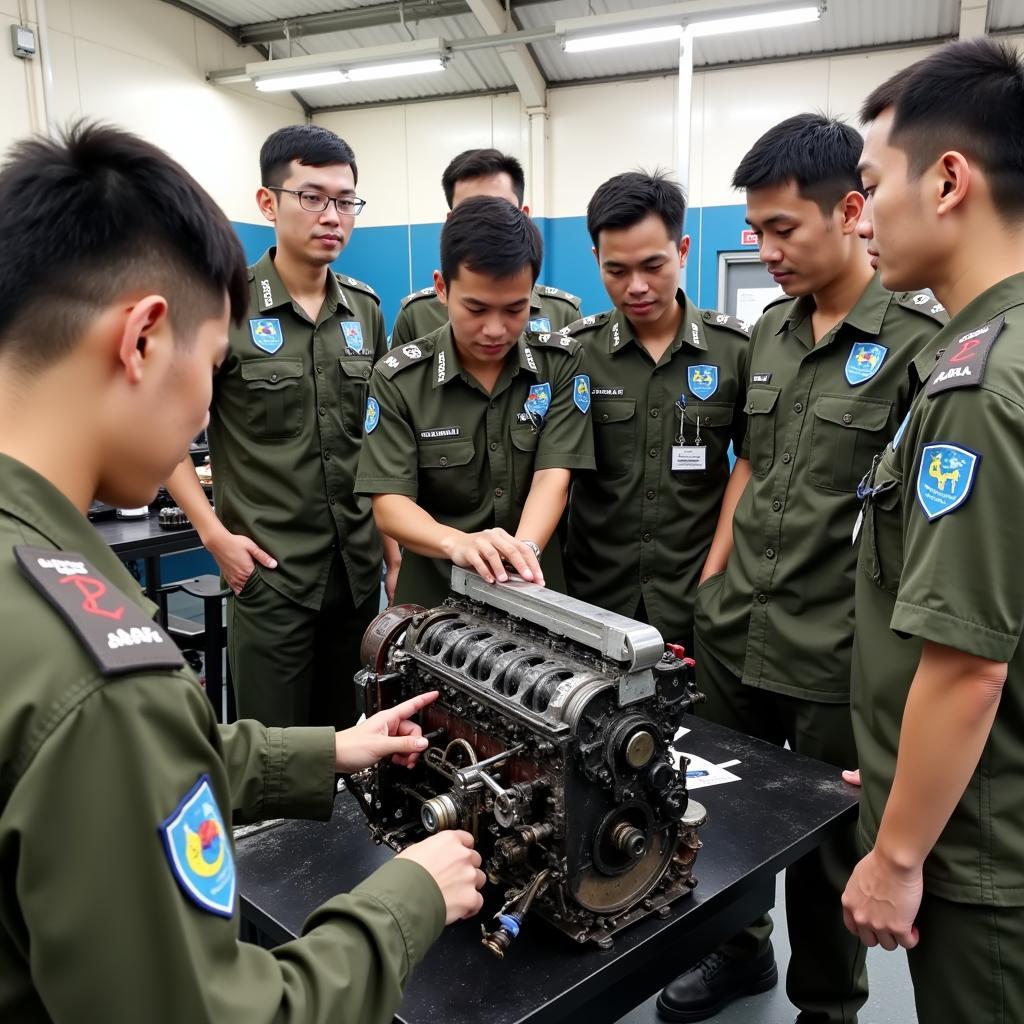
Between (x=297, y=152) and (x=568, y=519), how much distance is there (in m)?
1.28

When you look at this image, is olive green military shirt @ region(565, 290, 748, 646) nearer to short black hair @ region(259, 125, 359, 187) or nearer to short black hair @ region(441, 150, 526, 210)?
short black hair @ region(259, 125, 359, 187)

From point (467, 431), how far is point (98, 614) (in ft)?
5.02

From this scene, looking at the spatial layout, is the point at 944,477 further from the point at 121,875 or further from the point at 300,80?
the point at 300,80

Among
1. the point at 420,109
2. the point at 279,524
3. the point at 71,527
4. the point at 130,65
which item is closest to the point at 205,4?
the point at 130,65

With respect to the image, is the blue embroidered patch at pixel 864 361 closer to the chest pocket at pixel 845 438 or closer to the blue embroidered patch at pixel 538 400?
the chest pocket at pixel 845 438

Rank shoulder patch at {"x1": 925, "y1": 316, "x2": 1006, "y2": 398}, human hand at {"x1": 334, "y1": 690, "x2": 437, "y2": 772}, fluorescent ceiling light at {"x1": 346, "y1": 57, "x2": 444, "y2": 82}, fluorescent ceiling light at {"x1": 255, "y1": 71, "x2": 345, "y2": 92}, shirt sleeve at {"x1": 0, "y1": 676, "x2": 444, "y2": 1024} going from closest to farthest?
shirt sleeve at {"x1": 0, "y1": 676, "x2": 444, "y2": 1024} → shoulder patch at {"x1": 925, "y1": 316, "x2": 1006, "y2": 398} → human hand at {"x1": 334, "y1": 690, "x2": 437, "y2": 772} → fluorescent ceiling light at {"x1": 346, "y1": 57, "x2": 444, "y2": 82} → fluorescent ceiling light at {"x1": 255, "y1": 71, "x2": 345, "y2": 92}

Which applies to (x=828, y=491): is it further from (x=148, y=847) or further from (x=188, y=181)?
A: (x=148, y=847)

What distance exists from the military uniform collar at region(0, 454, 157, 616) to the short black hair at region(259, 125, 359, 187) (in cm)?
193

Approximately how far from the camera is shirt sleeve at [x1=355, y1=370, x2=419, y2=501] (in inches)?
81.2

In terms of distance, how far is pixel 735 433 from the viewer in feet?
7.48

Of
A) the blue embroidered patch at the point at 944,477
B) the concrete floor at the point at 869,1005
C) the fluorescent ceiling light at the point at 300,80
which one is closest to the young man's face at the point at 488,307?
the blue embroidered patch at the point at 944,477

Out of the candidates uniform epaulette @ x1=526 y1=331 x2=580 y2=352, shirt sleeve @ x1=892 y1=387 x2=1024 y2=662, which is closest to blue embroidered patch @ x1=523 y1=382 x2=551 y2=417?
uniform epaulette @ x1=526 y1=331 x2=580 y2=352

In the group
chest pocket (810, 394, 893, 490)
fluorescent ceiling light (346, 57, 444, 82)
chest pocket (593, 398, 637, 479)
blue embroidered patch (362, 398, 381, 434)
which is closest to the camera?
chest pocket (810, 394, 893, 490)

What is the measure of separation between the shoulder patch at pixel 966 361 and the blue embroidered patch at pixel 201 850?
997mm
